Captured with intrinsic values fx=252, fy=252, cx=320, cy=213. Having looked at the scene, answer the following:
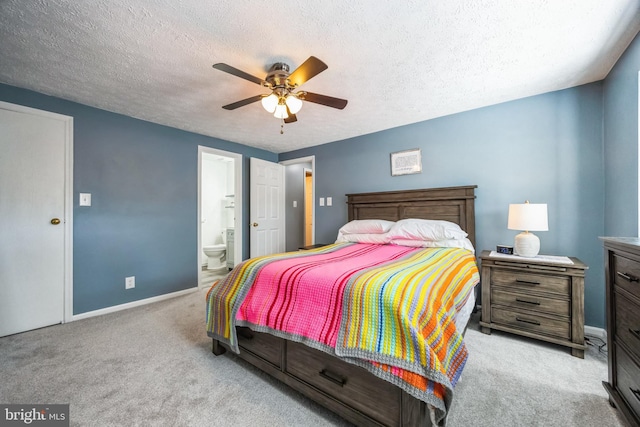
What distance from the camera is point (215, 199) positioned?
17.6 ft

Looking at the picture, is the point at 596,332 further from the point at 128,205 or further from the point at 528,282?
the point at 128,205

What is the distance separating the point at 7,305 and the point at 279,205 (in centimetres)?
326

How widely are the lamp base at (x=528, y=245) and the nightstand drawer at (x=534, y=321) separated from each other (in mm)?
493

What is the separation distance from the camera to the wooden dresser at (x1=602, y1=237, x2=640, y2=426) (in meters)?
1.12

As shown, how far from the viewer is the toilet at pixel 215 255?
184 inches

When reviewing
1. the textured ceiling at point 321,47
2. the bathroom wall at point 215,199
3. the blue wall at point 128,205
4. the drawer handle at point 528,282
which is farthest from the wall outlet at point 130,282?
the drawer handle at point 528,282

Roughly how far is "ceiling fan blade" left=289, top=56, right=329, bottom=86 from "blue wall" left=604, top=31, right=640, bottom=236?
2078 millimetres

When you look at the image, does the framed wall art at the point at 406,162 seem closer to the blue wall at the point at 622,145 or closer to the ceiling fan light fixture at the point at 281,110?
the blue wall at the point at 622,145

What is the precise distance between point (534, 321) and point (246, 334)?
2.27m

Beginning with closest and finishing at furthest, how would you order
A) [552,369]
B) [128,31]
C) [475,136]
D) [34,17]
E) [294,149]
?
[34,17], [128,31], [552,369], [475,136], [294,149]

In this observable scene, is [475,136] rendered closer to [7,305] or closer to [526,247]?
[526,247]

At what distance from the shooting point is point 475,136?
9.23ft

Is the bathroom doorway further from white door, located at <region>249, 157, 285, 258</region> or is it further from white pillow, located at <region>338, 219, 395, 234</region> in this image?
white pillow, located at <region>338, 219, 395, 234</region>

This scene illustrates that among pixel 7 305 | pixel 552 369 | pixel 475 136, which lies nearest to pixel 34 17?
pixel 7 305
